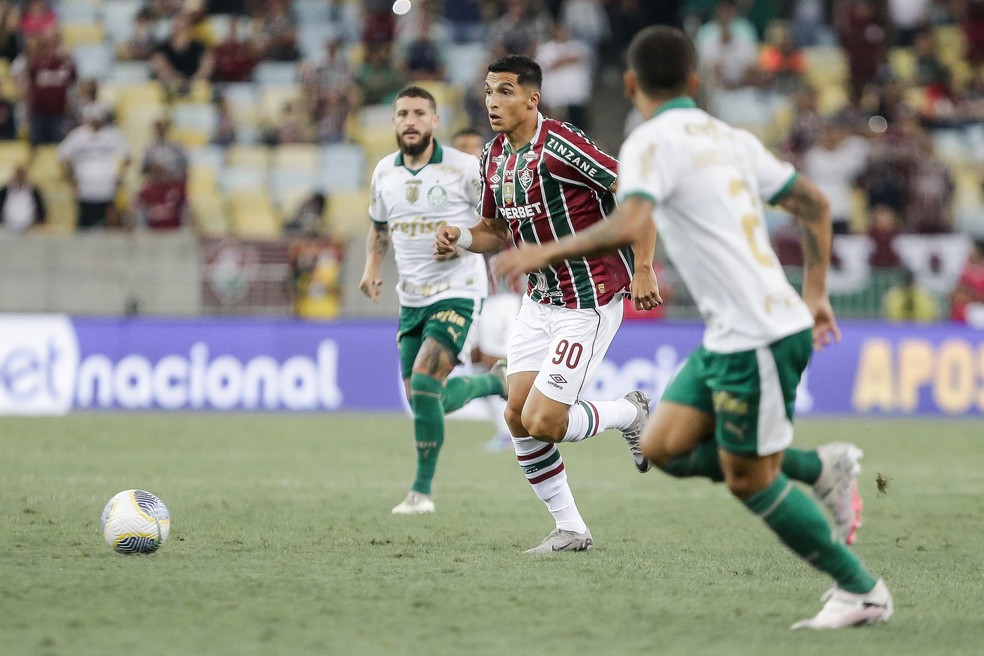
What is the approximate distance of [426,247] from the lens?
9.49 m

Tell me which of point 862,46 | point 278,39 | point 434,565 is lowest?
point 434,565

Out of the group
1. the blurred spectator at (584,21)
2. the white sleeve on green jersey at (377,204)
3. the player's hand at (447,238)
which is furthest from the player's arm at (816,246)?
the blurred spectator at (584,21)

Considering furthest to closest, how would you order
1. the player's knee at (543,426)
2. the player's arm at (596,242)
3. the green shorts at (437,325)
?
1. the green shorts at (437,325)
2. the player's knee at (543,426)
3. the player's arm at (596,242)

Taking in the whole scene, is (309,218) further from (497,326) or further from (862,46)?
(862,46)

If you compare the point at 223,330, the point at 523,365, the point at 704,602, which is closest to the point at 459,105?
the point at 223,330

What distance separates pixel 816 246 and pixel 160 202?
14.9m

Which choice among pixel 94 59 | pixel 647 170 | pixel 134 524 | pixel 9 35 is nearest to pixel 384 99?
pixel 94 59

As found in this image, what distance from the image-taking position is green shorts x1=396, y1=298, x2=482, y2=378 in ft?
30.3

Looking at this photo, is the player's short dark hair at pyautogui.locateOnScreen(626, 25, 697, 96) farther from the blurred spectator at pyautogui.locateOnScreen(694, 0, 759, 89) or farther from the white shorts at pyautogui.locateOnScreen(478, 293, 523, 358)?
the blurred spectator at pyautogui.locateOnScreen(694, 0, 759, 89)

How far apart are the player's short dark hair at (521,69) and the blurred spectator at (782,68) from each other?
14755 mm

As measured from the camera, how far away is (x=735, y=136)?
538cm

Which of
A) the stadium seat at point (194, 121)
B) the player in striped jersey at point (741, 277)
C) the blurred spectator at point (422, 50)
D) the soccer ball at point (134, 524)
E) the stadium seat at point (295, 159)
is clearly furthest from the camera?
the blurred spectator at point (422, 50)

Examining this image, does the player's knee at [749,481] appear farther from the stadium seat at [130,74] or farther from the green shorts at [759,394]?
the stadium seat at [130,74]

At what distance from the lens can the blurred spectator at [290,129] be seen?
21078mm
